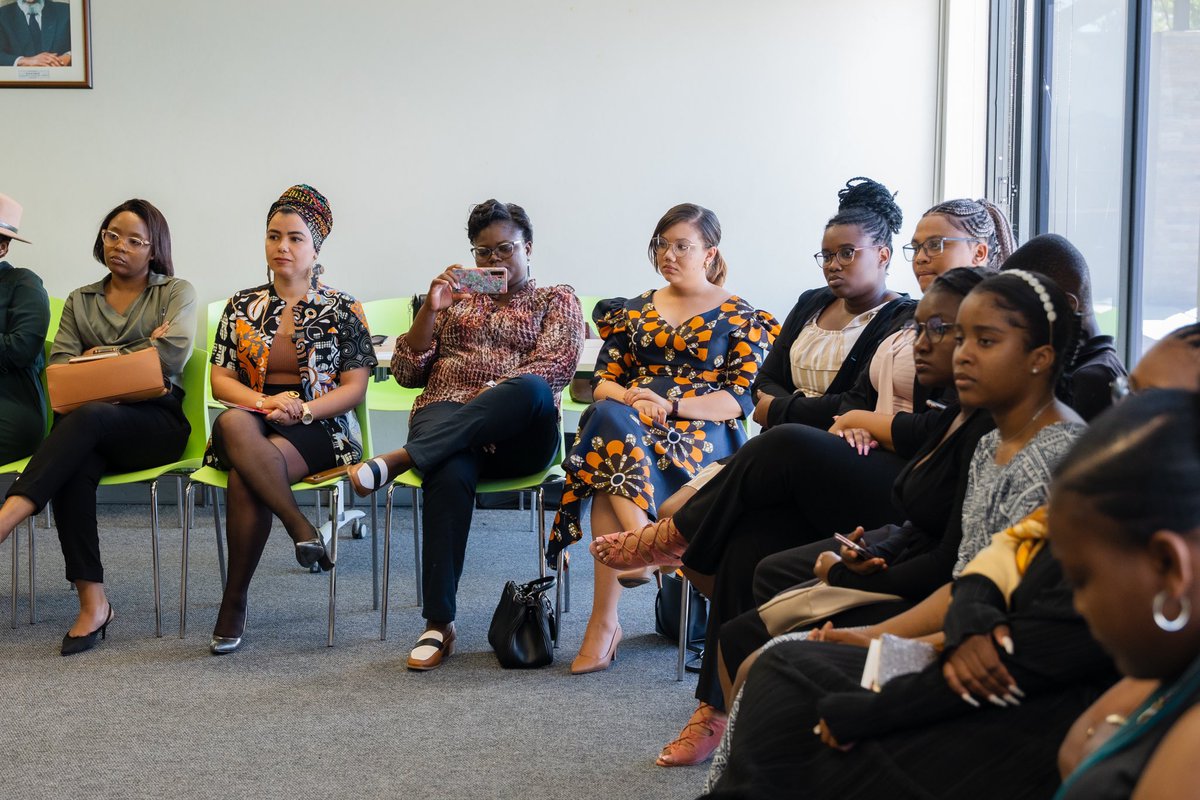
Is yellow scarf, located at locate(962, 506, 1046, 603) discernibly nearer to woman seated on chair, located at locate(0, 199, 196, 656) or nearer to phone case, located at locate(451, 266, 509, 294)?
phone case, located at locate(451, 266, 509, 294)

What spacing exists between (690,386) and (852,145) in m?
2.46

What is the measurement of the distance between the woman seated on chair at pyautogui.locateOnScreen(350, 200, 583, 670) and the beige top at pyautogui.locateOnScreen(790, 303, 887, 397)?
0.87 meters

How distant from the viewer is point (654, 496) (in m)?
3.42

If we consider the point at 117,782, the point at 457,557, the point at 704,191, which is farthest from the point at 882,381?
the point at 704,191

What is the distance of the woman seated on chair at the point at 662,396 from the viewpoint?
11.2 ft

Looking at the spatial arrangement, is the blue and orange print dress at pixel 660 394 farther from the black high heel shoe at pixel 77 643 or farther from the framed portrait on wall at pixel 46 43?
the framed portrait on wall at pixel 46 43

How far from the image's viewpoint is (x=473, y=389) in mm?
3908

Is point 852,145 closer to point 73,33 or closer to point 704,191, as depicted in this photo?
point 704,191

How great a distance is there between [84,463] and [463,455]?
117 centimetres

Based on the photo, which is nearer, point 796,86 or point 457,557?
point 457,557

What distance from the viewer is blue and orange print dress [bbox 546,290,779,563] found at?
11.2ft

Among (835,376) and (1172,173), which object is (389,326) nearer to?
(835,376)

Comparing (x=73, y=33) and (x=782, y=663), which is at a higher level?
(x=73, y=33)

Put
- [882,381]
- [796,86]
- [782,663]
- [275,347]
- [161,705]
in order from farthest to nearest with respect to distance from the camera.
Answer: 1. [796,86]
2. [275,347]
3. [161,705]
4. [882,381]
5. [782,663]
